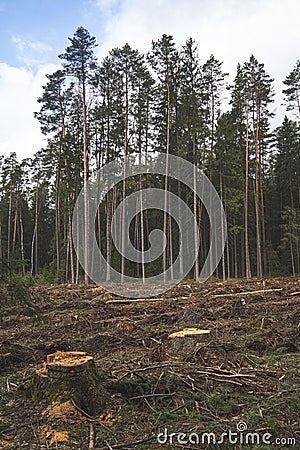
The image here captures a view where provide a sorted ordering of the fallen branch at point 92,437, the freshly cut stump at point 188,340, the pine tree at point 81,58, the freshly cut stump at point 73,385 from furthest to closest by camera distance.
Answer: the pine tree at point 81,58 < the freshly cut stump at point 188,340 < the freshly cut stump at point 73,385 < the fallen branch at point 92,437

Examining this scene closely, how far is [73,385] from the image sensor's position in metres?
4.45

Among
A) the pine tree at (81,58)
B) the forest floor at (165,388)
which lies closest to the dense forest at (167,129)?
the pine tree at (81,58)

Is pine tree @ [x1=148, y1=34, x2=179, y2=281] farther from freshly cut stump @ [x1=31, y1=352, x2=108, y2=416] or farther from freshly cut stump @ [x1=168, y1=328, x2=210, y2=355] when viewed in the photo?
freshly cut stump @ [x1=31, y1=352, x2=108, y2=416]

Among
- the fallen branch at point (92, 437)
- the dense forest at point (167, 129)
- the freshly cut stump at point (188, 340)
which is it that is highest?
the dense forest at point (167, 129)

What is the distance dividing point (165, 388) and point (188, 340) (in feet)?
7.01

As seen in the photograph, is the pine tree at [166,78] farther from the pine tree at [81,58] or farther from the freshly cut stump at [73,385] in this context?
the freshly cut stump at [73,385]

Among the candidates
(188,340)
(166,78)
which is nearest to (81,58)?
(166,78)

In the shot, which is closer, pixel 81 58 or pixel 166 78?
pixel 81 58

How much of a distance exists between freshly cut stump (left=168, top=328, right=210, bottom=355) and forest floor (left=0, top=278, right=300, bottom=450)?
0.10m

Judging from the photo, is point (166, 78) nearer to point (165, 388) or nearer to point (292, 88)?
point (292, 88)

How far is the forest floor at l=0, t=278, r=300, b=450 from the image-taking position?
385 cm

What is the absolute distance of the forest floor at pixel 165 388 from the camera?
3848mm

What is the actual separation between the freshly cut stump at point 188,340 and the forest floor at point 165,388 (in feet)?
0.33

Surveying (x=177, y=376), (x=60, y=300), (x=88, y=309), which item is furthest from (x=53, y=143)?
(x=177, y=376)
